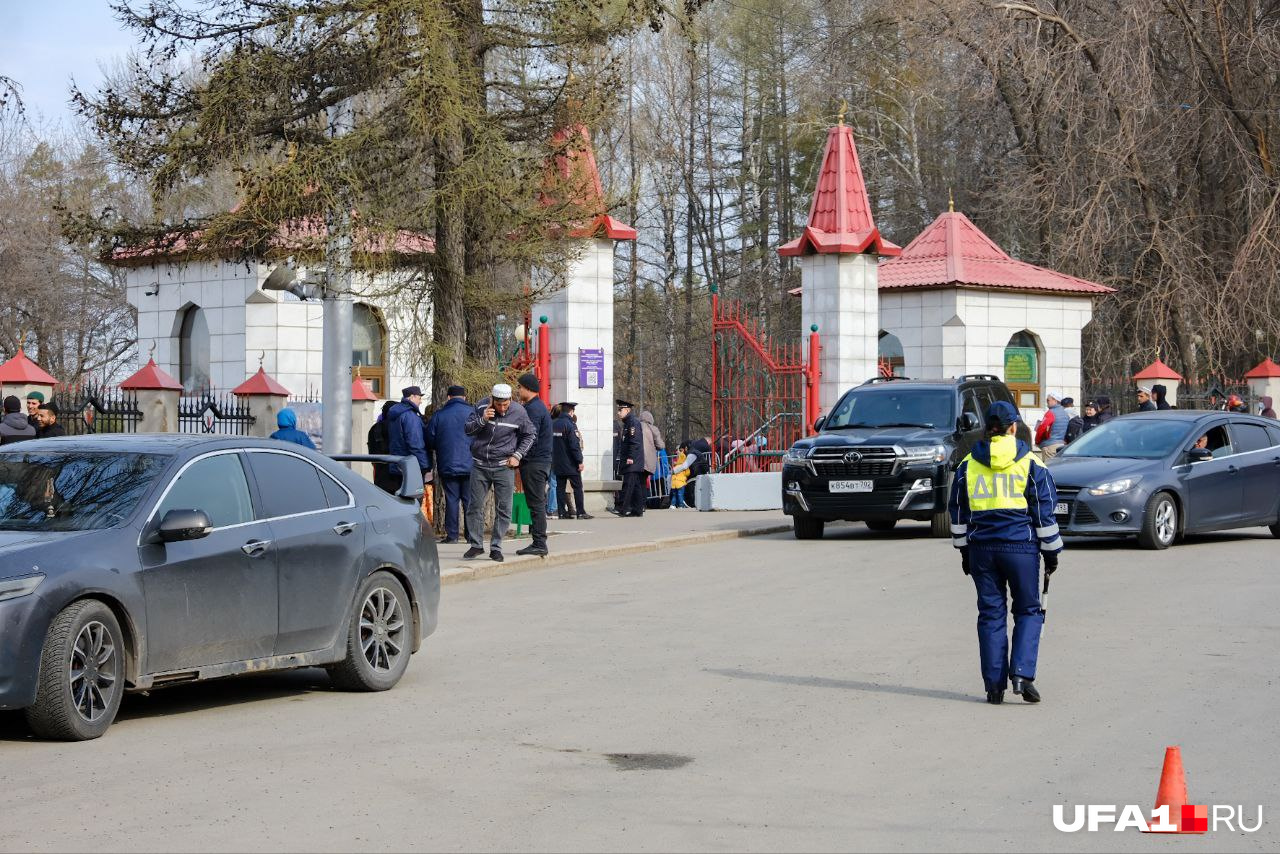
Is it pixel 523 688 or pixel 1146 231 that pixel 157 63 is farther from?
pixel 1146 231

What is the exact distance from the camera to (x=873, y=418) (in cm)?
2209

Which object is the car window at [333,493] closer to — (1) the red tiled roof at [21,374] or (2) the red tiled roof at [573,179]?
(2) the red tiled roof at [573,179]

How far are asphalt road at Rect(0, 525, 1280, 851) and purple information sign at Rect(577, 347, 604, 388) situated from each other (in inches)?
449

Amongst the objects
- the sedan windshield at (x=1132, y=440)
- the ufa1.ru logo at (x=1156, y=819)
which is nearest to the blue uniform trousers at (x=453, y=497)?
the sedan windshield at (x=1132, y=440)

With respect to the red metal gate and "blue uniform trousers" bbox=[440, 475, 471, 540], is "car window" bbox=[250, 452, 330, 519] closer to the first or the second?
"blue uniform trousers" bbox=[440, 475, 471, 540]

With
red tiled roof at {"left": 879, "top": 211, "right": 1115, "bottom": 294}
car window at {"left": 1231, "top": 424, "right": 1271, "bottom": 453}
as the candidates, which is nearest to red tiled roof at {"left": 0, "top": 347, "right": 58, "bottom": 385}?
car window at {"left": 1231, "top": 424, "right": 1271, "bottom": 453}

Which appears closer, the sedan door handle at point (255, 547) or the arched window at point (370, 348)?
the sedan door handle at point (255, 547)

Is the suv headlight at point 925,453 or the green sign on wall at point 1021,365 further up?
the green sign on wall at point 1021,365

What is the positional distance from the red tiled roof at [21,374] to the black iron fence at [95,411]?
0.95 feet

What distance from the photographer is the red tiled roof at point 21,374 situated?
2125 cm

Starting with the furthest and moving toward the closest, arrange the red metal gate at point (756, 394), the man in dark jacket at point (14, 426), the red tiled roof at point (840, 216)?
1. the red tiled roof at point (840, 216)
2. the red metal gate at point (756, 394)
3. the man in dark jacket at point (14, 426)

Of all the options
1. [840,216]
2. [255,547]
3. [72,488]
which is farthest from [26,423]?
[840,216]

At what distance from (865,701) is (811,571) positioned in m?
7.63

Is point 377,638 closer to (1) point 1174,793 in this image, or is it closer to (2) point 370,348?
(1) point 1174,793
